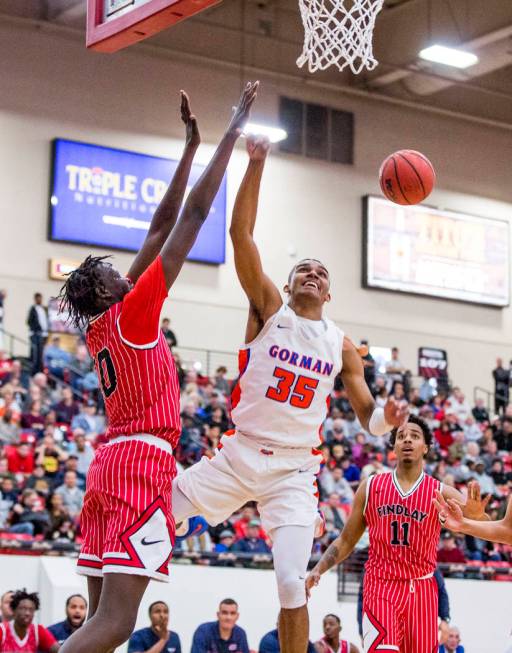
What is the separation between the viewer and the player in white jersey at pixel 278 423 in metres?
7.19

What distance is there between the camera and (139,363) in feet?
20.0

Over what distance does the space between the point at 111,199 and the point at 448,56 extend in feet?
26.2

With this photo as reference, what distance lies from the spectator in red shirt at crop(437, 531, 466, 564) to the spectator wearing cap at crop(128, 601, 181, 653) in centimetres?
585

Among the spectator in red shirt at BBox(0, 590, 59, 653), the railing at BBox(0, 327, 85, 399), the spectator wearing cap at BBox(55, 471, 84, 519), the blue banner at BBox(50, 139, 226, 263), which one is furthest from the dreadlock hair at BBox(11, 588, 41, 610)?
the blue banner at BBox(50, 139, 226, 263)

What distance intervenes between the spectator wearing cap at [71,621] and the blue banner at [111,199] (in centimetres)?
1418

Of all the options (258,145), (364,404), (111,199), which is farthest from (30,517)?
(111,199)

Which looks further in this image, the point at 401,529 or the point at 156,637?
the point at 156,637

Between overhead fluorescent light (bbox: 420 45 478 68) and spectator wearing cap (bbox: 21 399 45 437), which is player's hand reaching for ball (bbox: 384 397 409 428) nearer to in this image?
spectator wearing cap (bbox: 21 399 45 437)

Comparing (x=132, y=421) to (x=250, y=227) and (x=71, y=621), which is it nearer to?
(x=250, y=227)

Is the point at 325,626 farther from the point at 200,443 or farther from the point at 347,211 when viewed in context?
the point at 347,211

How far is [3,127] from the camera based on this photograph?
25.0 meters

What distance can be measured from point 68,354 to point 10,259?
151 inches

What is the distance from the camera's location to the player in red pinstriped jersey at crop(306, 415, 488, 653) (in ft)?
27.8

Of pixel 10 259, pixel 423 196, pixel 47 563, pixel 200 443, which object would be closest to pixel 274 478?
pixel 423 196
